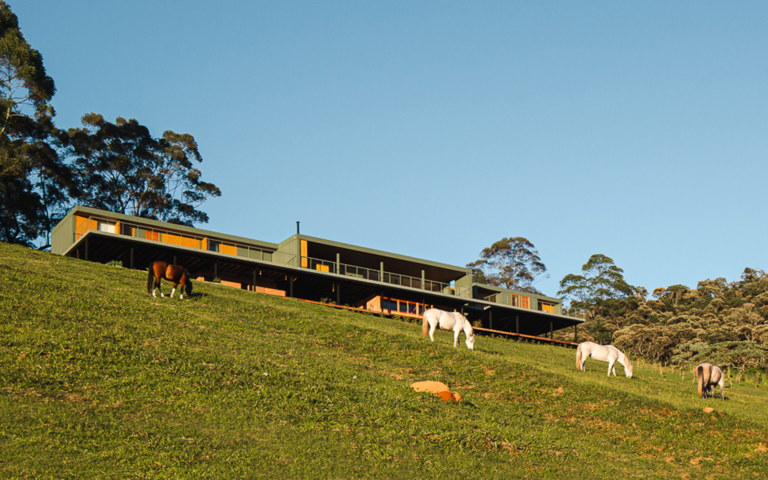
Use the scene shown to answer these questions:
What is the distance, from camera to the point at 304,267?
155 ft

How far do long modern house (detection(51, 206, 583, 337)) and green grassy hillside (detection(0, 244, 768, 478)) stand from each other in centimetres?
1800

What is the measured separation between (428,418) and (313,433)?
10.4 feet

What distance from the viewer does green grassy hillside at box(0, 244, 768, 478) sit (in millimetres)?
12977

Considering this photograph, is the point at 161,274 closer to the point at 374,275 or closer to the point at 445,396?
the point at 445,396

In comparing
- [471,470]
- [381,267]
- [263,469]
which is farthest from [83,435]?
[381,267]

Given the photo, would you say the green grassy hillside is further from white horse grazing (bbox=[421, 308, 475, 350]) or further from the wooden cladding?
the wooden cladding

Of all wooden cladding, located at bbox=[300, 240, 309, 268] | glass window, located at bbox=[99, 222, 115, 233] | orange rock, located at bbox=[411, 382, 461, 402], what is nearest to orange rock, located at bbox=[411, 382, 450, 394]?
orange rock, located at bbox=[411, 382, 461, 402]

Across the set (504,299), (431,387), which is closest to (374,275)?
(504,299)

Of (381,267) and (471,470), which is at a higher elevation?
(381,267)

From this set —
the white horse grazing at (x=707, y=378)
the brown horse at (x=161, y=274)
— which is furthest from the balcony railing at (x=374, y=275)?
the white horse grazing at (x=707, y=378)

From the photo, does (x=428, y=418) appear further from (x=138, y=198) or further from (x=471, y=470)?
(x=138, y=198)

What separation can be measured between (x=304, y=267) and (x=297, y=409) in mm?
31501

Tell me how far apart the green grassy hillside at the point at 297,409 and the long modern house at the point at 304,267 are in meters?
18.0

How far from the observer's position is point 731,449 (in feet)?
53.6
